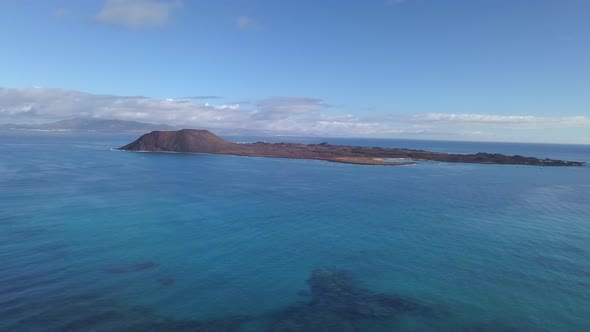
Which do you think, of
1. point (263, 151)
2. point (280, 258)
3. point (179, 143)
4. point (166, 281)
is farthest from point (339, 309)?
point (179, 143)

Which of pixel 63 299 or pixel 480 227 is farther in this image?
pixel 480 227

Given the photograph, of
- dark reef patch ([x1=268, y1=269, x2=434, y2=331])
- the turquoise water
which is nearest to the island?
the turquoise water

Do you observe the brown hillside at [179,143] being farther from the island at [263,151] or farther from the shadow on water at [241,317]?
the shadow on water at [241,317]

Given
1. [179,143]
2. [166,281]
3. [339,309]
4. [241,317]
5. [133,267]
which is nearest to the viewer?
[241,317]

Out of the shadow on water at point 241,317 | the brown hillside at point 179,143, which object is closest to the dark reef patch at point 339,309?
the shadow on water at point 241,317

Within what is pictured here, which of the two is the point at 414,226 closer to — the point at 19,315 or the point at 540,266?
the point at 540,266

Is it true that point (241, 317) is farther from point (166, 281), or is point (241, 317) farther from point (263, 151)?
point (263, 151)

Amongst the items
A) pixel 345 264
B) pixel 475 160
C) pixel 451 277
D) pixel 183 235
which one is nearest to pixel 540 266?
pixel 451 277
